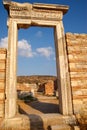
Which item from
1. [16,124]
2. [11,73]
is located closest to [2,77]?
[11,73]

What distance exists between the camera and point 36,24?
6.69 m

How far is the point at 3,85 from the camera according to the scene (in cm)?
576

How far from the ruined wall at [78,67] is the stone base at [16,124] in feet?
6.21

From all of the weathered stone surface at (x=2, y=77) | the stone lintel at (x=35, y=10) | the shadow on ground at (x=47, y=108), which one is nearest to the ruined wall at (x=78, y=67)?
the stone lintel at (x=35, y=10)

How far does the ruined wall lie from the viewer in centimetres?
599

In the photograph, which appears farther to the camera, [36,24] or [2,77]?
[36,24]

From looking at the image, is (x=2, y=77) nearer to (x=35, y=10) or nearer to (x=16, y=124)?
(x=16, y=124)

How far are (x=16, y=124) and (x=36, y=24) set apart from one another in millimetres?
4054

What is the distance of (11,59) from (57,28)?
2.38 meters

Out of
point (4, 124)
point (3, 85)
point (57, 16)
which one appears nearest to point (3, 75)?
point (3, 85)

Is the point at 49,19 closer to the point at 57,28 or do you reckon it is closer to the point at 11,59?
the point at 57,28

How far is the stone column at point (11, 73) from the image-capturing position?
561cm

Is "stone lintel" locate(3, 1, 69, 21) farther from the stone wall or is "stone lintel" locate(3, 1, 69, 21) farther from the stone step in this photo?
the stone step

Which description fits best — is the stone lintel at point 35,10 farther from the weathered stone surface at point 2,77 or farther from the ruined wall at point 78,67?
the weathered stone surface at point 2,77
